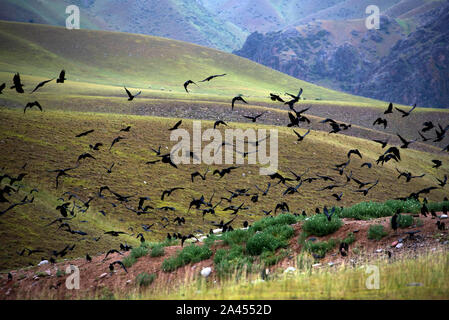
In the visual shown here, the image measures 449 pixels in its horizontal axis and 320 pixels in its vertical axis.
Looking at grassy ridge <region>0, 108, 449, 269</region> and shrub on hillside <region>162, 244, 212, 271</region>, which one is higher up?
grassy ridge <region>0, 108, 449, 269</region>

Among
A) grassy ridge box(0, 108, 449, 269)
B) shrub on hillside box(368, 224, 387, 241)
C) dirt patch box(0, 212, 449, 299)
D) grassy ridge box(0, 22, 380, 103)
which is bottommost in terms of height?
dirt patch box(0, 212, 449, 299)

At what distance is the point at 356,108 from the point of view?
9750cm

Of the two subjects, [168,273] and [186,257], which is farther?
[186,257]

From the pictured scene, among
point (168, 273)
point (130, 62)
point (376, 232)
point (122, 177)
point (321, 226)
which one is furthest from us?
point (130, 62)

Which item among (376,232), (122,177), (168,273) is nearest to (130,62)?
(122,177)

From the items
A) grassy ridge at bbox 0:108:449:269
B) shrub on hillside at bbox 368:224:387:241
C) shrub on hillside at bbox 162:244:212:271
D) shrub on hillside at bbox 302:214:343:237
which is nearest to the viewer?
shrub on hillside at bbox 368:224:387:241

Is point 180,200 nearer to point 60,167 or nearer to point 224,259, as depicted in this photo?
point 60,167

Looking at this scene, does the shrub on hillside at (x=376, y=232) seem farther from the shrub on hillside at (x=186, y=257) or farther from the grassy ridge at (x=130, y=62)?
the grassy ridge at (x=130, y=62)

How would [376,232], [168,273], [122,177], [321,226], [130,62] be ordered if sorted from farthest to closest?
[130,62]
[122,177]
[321,226]
[168,273]
[376,232]

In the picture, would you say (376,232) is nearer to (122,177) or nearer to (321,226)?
(321,226)

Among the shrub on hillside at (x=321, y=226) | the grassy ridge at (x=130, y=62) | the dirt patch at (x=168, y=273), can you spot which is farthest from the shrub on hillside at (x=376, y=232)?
the grassy ridge at (x=130, y=62)

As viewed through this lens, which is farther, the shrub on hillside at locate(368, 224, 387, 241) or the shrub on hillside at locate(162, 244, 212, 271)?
the shrub on hillside at locate(162, 244, 212, 271)

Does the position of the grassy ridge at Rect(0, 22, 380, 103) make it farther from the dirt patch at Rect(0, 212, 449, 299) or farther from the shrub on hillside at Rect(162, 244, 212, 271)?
the shrub on hillside at Rect(162, 244, 212, 271)


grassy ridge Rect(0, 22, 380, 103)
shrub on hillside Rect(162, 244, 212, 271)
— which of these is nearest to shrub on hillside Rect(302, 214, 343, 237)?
shrub on hillside Rect(162, 244, 212, 271)
